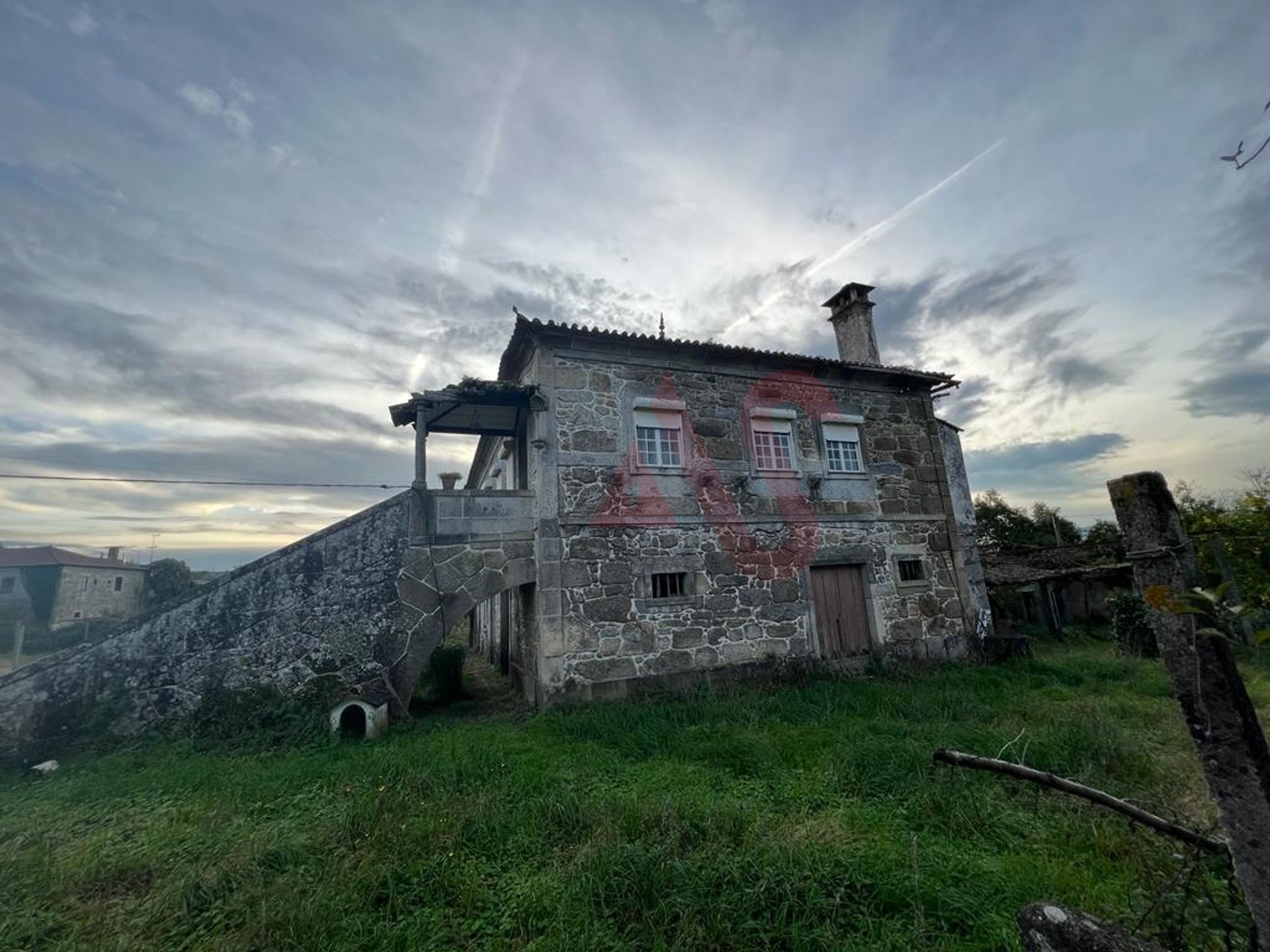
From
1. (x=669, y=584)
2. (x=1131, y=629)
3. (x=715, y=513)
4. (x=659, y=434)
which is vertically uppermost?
(x=659, y=434)

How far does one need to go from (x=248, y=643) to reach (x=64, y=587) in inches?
1224

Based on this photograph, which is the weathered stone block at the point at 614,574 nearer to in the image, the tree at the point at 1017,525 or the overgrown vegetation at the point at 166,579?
the tree at the point at 1017,525

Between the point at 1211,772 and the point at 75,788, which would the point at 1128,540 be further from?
the point at 75,788

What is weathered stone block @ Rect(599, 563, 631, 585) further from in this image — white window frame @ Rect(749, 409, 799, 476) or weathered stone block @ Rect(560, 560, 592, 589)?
white window frame @ Rect(749, 409, 799, 476)

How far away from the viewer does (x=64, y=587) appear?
27125 mm

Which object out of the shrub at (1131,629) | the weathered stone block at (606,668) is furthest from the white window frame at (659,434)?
the shrub at (1131,629)

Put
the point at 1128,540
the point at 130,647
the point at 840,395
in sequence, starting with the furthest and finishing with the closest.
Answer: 1. the point at 840,395
2. the point at 130,647
3. the point at 1128,540

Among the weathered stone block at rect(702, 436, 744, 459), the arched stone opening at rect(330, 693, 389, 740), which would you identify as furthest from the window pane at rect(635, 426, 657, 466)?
the arched stone opening at rect(330, 693, 389, 740)

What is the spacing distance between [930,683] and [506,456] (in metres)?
10.1

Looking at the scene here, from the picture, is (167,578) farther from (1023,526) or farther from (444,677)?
(1023,526)

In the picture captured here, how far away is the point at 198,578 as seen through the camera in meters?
32.0

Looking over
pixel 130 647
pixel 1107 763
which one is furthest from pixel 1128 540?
pixel 130 647

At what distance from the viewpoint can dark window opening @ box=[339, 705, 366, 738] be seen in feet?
24.3

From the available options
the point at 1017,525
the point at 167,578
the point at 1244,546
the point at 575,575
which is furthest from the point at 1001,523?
the point at 167,578
